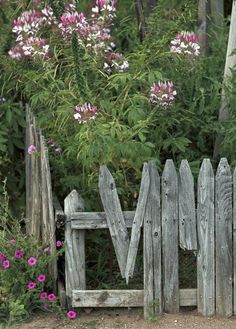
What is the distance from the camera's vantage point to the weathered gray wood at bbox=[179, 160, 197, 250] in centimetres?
522

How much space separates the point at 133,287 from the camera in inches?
226

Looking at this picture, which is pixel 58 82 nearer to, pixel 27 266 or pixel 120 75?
pixel 120 75

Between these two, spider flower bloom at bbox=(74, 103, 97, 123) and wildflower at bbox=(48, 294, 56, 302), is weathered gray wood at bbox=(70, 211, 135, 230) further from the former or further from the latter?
spider flower bloom at bbox=(74, 103, 97, 123)

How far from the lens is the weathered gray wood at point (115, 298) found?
17.7 ft

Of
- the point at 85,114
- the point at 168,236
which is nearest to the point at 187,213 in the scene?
the point at 168,236

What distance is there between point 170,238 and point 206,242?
0.77 feet

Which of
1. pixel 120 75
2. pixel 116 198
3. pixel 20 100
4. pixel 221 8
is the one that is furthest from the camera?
pixel 221 8

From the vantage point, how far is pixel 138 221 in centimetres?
529

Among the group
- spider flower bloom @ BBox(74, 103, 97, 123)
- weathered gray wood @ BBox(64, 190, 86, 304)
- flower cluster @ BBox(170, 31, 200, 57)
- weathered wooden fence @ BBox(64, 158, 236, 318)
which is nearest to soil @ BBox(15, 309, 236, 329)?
weathered wooden fence @ BBox(64, 158, 236, 318)

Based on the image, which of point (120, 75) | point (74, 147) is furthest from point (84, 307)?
point (120, 75)

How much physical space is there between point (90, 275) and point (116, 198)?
2.99 feet

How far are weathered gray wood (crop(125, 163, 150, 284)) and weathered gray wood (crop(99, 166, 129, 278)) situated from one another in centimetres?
5

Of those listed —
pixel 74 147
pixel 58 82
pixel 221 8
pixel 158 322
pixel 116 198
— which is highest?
pixel 221 8

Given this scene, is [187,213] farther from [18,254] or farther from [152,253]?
[18,254]
